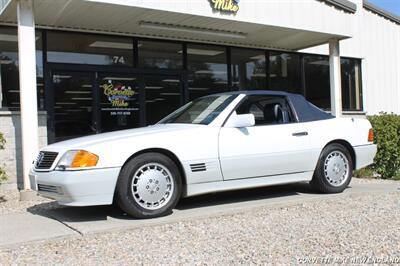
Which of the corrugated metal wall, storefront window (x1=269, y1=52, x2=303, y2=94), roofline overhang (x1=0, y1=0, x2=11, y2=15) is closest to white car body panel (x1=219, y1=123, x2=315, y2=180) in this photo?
roofline overhang (x1=0, y1=0, x2=11, y2=15)

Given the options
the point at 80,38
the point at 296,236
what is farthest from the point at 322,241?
the point at 80,38

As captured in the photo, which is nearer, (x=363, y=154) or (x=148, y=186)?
(x=148, y=186)

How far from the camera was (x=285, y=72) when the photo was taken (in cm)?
1418

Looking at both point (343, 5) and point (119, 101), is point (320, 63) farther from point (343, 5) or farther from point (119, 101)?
point (119, 101)

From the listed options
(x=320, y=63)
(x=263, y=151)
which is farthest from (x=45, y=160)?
(x=320, y=63)

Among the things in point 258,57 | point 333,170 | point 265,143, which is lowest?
point 333,170

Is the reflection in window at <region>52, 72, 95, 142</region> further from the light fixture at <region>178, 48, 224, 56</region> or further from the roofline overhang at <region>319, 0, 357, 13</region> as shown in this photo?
the roofline overhang at <region>319, 0, 357, 13</region>

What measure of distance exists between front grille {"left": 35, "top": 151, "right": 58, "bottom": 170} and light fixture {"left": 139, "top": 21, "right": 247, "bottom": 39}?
189 inches

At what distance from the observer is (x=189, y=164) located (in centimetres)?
595

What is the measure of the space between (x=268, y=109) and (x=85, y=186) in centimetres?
283

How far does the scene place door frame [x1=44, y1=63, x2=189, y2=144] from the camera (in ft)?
33.0

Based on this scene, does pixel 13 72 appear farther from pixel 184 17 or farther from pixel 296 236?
pixel 296 236

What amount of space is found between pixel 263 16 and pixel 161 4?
8.11 ft

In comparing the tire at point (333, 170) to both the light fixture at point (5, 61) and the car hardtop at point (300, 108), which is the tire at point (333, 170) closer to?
the car hardtop at point (300, 108)
